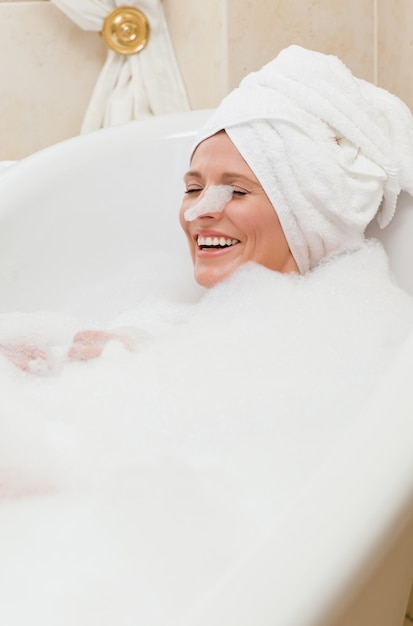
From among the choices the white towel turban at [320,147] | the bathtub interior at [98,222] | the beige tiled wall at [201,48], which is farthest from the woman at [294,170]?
the beige tiled wall at [201,48]

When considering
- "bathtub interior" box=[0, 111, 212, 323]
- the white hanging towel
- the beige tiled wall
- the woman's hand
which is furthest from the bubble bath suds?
the white hanging towel

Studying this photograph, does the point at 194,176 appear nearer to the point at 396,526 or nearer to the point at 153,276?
the point at 153,276

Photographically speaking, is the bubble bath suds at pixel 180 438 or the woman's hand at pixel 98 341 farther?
the woman's hand at pixel 98 341

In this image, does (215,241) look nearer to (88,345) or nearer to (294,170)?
(294,170)

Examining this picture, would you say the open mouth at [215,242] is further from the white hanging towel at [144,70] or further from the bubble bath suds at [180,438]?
the white hanging towel at [144,70]

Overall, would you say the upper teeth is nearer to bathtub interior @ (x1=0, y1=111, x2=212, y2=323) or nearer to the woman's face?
the woman's face

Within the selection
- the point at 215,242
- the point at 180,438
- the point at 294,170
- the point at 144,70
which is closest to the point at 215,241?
the point at 215,242

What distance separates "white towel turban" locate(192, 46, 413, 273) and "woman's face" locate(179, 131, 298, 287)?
15 mm

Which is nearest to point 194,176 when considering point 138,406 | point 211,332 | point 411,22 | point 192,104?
point 211,332

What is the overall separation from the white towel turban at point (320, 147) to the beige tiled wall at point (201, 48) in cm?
50

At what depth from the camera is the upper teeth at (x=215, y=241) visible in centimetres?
139

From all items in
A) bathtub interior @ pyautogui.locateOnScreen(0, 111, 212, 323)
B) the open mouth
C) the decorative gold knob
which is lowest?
bathtub interior @ pyautogui.locateOnScreen(0, 111, 212, 323)

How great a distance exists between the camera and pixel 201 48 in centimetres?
204

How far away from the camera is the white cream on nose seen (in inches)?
53.7
